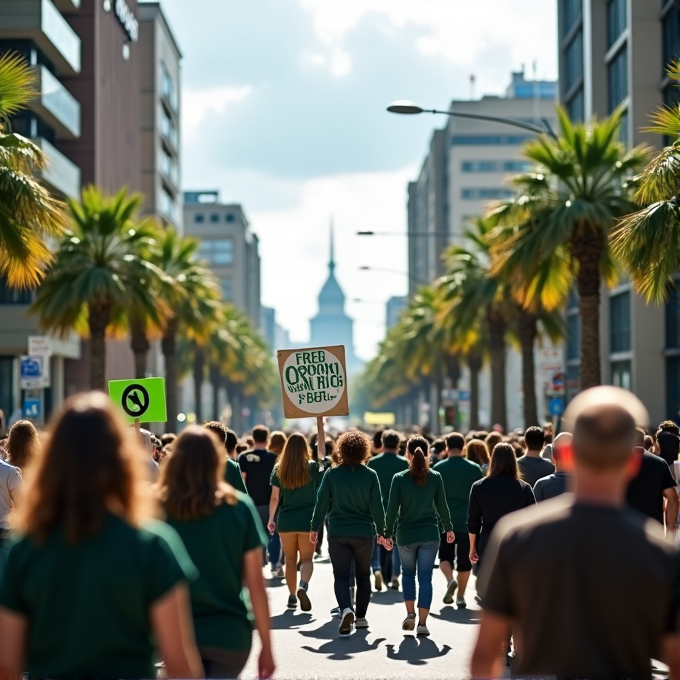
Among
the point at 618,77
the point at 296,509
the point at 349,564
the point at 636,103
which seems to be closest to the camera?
the point at 349,564

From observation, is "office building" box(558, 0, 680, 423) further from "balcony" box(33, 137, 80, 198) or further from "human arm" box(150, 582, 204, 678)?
"human arm" box(150, 582, 204, 678)

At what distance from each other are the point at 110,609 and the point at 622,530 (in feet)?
5.21

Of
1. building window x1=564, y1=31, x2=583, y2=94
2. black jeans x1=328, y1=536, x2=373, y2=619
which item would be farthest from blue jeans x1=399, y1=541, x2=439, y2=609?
building window x1=564, y1=31, x2=583, y2=94

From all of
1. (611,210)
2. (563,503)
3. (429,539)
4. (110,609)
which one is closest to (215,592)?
(110,609)

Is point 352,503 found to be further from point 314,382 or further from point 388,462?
point 314,382

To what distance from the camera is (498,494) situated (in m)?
11.0

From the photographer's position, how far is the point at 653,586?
4.05 metres

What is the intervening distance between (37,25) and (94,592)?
1673 inches

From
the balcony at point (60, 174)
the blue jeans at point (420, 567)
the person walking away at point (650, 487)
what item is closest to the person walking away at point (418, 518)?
the blue jeans at point (420, 567)

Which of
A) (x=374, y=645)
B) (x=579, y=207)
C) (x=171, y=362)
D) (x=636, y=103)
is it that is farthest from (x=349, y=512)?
(x=171, y=362)

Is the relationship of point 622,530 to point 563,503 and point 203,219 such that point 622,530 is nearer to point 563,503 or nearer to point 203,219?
point 563,503

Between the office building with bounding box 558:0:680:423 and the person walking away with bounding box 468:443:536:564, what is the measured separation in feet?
105

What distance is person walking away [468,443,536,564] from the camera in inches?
432

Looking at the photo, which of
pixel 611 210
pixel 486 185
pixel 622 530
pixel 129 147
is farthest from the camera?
pixel 486 185
